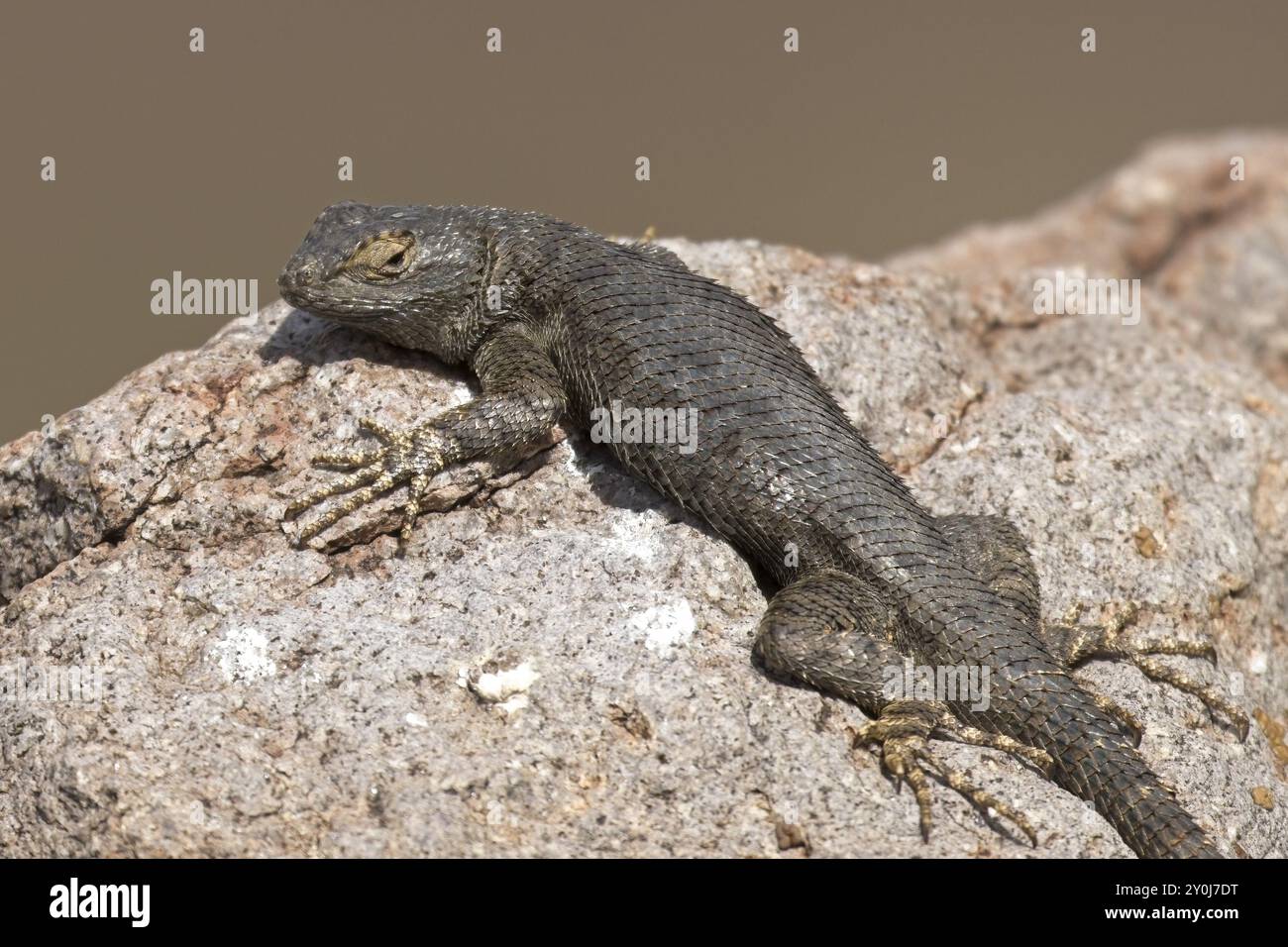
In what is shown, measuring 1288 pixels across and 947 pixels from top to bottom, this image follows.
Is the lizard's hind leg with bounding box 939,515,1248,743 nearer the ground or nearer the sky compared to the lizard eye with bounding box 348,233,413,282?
A: nearer the ground

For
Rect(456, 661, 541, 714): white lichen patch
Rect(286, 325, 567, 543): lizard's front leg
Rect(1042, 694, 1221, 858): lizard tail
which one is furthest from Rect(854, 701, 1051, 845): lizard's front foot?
Rect(286, 325, 567, 543): lizard's front leg

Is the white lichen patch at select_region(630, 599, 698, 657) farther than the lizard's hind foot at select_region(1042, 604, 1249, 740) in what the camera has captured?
No

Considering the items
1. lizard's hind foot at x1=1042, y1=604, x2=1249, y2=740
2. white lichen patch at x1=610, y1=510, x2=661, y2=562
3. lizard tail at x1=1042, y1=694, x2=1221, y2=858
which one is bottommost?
lizard tail at x1=1042, y1=694, x2=1221, y2=858

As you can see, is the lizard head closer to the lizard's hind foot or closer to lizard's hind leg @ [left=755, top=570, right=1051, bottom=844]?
lizard's hind leg @ [left=755, top=570, right=1051, bottom=844]

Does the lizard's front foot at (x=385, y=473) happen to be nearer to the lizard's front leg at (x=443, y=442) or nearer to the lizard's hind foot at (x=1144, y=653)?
the lizard's front leg at (x=443, y=442)

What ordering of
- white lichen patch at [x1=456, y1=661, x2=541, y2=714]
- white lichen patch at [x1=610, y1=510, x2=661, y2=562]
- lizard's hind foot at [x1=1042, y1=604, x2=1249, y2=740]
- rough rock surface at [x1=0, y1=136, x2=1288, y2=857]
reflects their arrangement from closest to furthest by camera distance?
1. rough rock surface at [x1=0, y1=136, x2=1288, y2=857]
2. white lichen patch at [x1=456, y1=661, x2=541, y2=714]
3. white lichen patch at [x1=610, y1=510, x2=661, y2=562]
4. lizard's hind foot at [x1=1042, y1=604, x2=1249, y2=740]

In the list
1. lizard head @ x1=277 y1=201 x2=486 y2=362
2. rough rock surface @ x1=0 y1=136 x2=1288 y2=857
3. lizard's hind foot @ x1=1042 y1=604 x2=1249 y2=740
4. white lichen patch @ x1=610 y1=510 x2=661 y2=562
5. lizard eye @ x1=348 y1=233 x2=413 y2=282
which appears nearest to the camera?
rough rock surface @ x1=0 y1=136 x2=1288 y2=857

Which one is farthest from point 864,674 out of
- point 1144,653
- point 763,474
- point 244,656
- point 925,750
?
point 244,656
